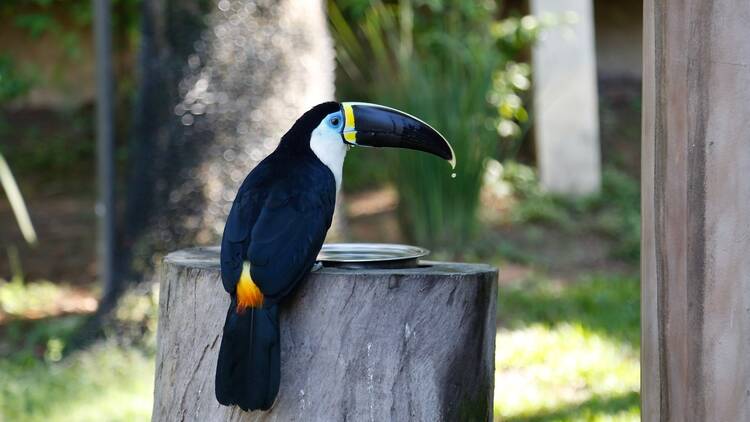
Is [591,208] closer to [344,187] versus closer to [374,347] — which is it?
[344,187]

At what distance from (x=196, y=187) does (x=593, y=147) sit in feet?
13.6

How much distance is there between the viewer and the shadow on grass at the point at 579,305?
553 centimetres

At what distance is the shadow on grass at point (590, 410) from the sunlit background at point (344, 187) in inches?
0.5

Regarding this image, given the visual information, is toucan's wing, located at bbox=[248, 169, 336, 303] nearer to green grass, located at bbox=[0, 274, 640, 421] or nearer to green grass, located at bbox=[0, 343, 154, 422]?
green grass, located at bbox=[0, 274, 640, 421]

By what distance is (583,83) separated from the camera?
852 cm

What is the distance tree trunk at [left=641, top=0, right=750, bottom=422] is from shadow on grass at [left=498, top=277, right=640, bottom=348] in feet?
8.88

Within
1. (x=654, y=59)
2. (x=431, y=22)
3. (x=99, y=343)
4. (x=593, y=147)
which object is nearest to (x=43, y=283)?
(x=99, y=343)

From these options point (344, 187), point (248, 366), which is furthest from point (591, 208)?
point (248, 366)

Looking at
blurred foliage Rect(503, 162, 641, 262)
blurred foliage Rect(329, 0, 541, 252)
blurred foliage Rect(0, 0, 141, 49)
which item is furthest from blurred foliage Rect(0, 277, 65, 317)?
blurred foliage Rect(503, 162, 641, 262)

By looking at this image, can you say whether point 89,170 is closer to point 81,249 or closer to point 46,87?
point 46,87

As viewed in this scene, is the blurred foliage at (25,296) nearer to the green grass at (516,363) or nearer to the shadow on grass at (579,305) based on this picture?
the green grass at (516,363)

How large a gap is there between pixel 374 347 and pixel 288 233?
1.27 ft

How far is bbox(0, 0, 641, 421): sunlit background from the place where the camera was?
16.5 ft

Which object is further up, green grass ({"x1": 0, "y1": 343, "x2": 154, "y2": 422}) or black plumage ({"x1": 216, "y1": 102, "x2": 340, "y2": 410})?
black plumage ({"x1": 216, "y1": 102, "x2": 340, "y2": 410})
